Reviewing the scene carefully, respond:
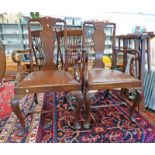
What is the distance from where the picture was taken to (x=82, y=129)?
4.82 ft

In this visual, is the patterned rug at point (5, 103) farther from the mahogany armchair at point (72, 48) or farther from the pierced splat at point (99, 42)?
the pierced splat at point (99, 42)

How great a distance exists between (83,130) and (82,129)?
17mm

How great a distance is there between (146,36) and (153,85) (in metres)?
0.61

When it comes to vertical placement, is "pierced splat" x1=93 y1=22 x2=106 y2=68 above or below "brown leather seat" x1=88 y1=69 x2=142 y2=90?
above

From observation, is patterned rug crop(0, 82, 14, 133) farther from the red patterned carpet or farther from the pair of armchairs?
the pair of armchairs

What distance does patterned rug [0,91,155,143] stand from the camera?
4.39ft

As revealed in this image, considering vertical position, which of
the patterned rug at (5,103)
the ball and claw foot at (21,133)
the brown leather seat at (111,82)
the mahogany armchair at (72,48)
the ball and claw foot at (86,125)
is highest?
the mahogany armchair at (72,48)

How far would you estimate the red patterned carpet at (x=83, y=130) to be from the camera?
134 cm

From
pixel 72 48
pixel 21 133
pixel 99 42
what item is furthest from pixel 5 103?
pixel 99 42

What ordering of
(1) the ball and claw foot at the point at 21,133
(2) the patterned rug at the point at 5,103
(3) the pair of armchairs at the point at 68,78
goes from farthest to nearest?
(2) the patterned rug at the point at 5,103
(1) the ball and claw foot at the point at 21,133
(3) the pair of armchairs at the point at 68,78

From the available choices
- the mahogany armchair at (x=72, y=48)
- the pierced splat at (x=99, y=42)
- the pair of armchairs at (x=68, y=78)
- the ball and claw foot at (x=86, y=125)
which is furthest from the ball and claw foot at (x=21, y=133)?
the pierced splat at (x=99, y=42)

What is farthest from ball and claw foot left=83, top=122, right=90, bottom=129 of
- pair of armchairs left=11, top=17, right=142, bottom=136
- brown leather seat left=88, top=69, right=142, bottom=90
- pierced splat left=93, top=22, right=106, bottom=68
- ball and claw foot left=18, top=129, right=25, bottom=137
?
pierced splat left=93, top=22, right=106, bottom=68
